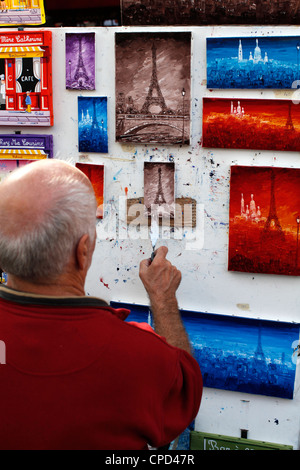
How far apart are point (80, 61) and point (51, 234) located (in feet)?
2.96

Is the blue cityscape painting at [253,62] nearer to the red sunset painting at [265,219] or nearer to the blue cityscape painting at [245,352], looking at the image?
the red sunset painting at [265,219]

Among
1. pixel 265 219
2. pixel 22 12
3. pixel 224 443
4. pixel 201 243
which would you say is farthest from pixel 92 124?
pixel 224 443

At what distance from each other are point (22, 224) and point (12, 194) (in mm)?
67

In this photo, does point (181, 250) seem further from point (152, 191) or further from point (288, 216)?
point (288, 216)

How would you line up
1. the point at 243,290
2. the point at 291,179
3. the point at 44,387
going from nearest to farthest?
the point at 44,387 → the point at 291,179 → the point at 243,290

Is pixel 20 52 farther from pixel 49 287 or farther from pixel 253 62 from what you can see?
pixel 49 287

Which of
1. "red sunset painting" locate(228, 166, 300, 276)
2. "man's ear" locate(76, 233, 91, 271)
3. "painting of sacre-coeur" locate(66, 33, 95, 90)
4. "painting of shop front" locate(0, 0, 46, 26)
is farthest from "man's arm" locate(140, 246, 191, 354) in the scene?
"painting of shop front" locate(0, 0, 46, 26)

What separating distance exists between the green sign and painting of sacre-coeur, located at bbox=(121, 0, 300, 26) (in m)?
1.42

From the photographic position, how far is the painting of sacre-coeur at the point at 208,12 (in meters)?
1.51

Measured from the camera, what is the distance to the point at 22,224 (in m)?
0.99

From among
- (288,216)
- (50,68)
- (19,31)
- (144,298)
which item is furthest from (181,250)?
(19,31)

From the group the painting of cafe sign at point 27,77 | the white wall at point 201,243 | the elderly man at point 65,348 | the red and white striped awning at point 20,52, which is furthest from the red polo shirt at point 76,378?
the red and white striped awning at point 20,52

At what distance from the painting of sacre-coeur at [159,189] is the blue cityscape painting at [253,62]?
1.05 feet

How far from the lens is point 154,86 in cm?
160
